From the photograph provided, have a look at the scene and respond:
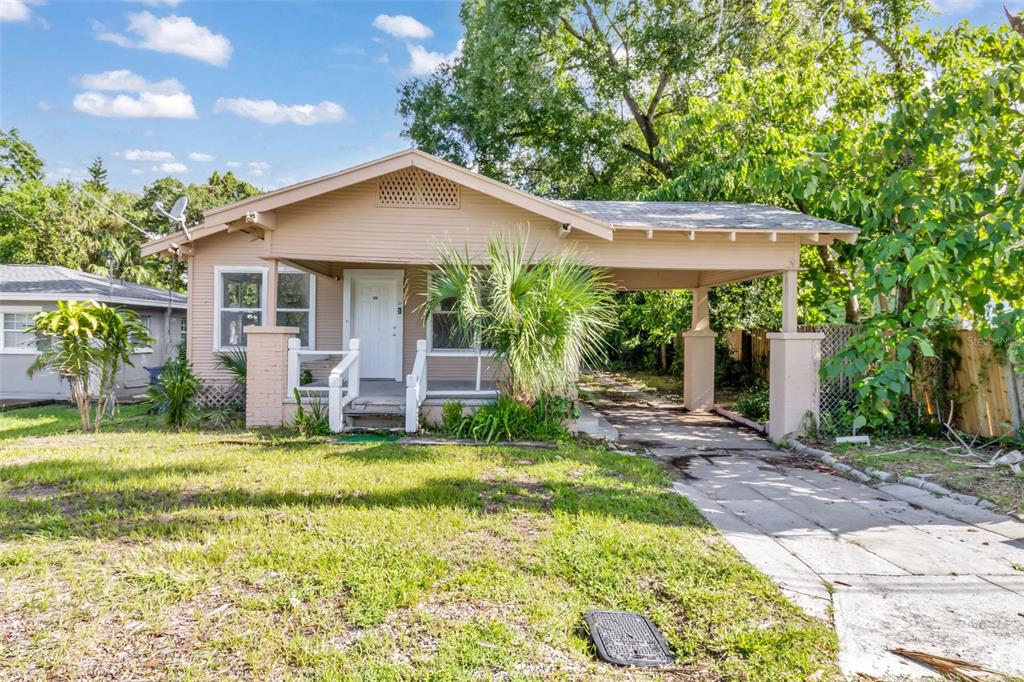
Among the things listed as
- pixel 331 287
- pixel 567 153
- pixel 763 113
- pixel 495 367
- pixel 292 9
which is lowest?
pixel 495 367

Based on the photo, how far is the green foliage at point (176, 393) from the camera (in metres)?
8.79

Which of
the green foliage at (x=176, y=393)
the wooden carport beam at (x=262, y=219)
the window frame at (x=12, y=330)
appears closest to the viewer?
the wooden carport beam at (x=262, y=219)

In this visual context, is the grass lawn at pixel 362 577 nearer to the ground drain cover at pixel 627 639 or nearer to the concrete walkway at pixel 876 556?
the ground drain cover at pixel 627 639

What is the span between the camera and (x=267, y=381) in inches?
337

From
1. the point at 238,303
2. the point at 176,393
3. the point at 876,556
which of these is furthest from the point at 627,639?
the point at 238,303

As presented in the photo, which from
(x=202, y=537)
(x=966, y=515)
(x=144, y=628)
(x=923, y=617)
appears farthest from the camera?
(x=966, y=515)

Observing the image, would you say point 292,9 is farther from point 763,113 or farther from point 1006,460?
point 1006,460

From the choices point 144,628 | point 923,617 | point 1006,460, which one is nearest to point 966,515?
point 1006,460

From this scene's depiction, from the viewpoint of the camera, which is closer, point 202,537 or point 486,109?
point 202,537

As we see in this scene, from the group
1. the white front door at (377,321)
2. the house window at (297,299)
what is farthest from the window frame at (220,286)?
the white front door at (377,321)

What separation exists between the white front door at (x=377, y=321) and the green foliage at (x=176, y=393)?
2.94 meters

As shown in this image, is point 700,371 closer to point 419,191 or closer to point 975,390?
point 975,390

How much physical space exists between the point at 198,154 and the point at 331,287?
27.3m

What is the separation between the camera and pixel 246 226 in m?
8.38
